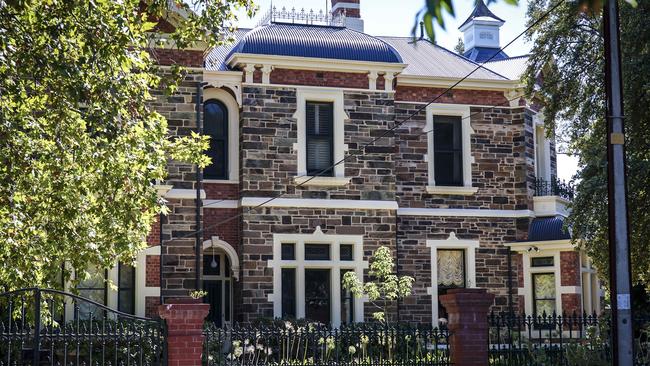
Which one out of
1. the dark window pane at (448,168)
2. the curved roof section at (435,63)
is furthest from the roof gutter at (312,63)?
the dark window pane at (448,168)

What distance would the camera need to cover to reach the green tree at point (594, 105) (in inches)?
701

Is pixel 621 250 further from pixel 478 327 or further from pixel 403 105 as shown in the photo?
pixel 403 105

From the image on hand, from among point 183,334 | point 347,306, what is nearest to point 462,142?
point 347,306

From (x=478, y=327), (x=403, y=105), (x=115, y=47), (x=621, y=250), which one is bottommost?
(x=478, y=327)

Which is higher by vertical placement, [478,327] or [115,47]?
[115,47]

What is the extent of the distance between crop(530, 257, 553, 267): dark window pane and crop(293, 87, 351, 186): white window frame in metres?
5.65

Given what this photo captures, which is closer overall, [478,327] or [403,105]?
[478,327]

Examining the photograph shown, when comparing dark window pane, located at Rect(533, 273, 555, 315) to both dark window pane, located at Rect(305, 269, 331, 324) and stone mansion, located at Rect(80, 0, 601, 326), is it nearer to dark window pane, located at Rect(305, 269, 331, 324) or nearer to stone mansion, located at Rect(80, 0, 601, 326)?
stone mansion, located at Rect(80, 0, 601, 326)

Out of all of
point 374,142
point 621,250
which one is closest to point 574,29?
point 374,142

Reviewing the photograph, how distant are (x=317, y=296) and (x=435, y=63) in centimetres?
778

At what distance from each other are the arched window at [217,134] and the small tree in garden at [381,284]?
4051 mm

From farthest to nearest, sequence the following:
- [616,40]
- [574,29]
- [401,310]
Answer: [401,310], [574,29], [616,40]

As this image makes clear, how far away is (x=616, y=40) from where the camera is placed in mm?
12867

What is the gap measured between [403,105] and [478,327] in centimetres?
1250
